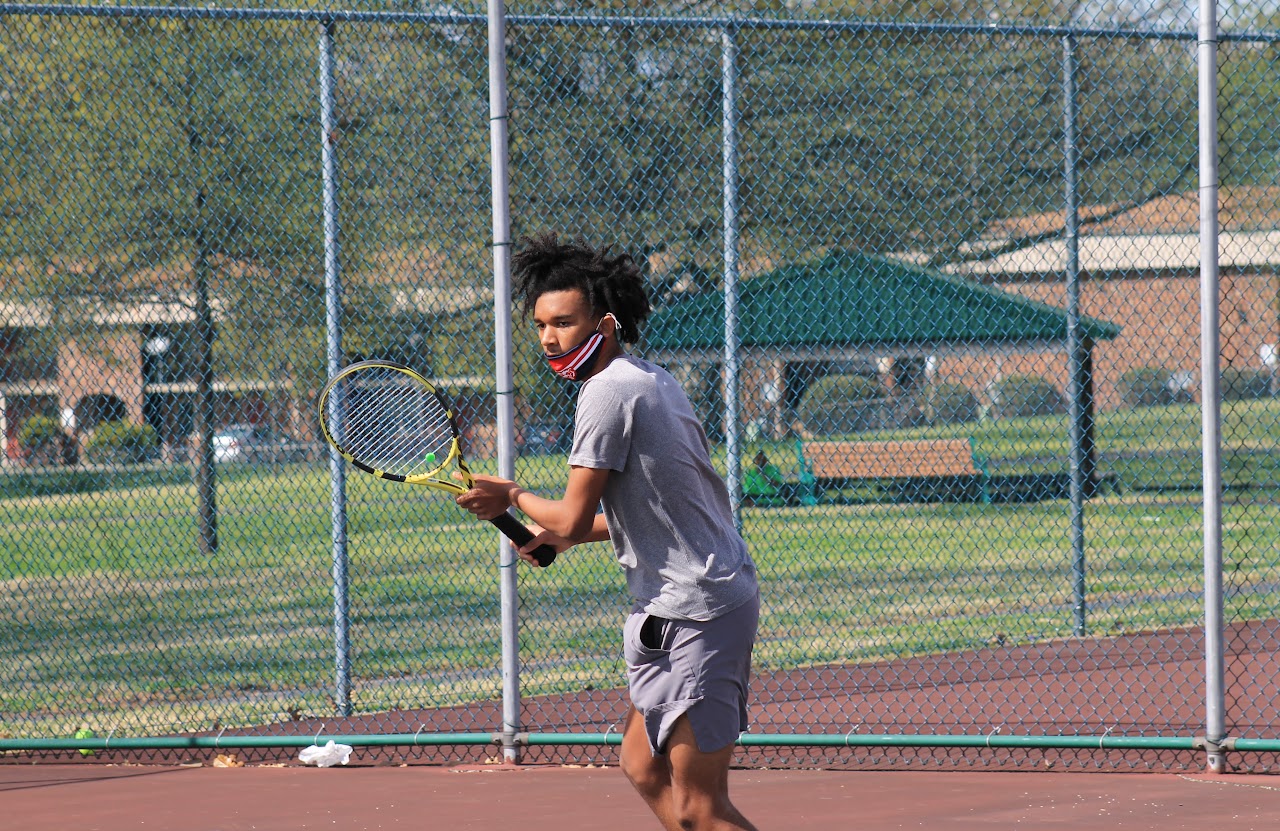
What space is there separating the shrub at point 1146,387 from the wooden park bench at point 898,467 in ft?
5.82

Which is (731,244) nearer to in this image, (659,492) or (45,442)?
(659,492)

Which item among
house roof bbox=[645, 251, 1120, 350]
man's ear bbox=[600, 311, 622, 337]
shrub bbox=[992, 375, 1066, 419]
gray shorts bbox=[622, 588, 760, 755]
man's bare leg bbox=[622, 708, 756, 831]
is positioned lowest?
man's bare leg bbox=[622, 708, 756, 831]

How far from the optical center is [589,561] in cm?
1312

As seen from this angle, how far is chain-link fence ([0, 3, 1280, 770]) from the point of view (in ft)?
25.4

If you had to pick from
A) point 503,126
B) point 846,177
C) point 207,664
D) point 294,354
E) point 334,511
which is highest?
point 846,177

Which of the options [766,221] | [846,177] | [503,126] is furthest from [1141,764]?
[846,177]

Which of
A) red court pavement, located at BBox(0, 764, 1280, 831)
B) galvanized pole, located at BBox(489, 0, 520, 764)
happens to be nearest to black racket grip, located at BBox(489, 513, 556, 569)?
red court pavement, located at BBox(0, 764, 1280, 831)

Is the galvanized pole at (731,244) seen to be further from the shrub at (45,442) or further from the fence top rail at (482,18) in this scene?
the shrub at (45,442)

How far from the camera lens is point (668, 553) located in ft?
11.5

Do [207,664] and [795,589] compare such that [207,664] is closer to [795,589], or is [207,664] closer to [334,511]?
[334,511]

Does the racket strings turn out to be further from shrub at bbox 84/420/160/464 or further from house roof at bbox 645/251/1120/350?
shrub at bbox 84/420/160/464

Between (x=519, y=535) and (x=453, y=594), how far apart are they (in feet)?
25.6

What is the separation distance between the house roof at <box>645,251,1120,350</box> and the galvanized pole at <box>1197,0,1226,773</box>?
480cm

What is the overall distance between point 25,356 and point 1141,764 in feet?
29.1
